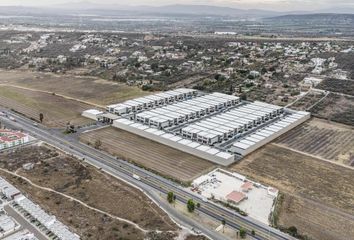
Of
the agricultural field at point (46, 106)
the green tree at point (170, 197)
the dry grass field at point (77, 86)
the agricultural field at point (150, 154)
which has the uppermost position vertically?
the green tree at point (170, 197)

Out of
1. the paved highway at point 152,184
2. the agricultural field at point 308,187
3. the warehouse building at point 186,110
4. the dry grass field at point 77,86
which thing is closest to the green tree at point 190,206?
the paved highway at point 152,184

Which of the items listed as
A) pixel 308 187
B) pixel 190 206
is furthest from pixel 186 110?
pixel 190 206

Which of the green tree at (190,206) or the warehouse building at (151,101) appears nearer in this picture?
the green tree at (190,206)

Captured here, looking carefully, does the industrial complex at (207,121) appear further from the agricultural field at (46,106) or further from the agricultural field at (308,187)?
the agricultural field at (46,106)

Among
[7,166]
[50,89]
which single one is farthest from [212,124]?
[50,89]

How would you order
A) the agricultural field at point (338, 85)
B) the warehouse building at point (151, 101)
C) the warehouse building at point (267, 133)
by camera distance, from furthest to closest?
the agricultural field at point (338, 85)
the warehouse building at point (151, 101)
the warehouse building at point (267, 133)

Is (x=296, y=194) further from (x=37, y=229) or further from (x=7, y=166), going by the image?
(x=7, y=166)

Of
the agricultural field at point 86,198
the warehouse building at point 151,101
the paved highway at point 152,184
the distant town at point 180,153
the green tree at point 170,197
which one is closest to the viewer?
the agricultural field at point 86,198
